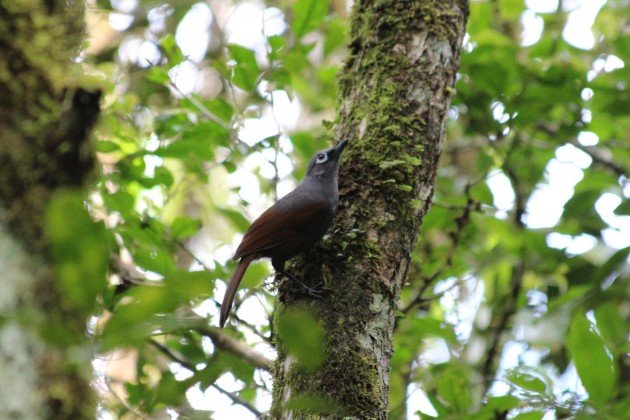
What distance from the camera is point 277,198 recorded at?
4.24m

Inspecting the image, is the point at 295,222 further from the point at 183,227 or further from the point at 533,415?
the point at 533,415

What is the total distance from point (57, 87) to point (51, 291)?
68cm

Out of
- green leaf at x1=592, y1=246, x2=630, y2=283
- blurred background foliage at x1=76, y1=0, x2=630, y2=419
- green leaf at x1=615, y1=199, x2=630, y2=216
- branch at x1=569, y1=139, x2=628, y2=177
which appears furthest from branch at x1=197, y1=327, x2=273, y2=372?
branch at x1=569, y1=139, x2=628, y2=177

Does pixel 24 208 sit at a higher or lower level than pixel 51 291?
higher

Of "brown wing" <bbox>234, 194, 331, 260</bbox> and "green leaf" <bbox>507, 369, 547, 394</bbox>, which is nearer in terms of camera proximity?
"green leaf" <bbox>507, 369, 547, 394</bbox>

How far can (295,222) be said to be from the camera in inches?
136

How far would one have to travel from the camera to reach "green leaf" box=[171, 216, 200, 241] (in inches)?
169

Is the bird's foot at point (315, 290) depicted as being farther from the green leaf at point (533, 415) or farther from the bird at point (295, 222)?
the green leaf at point (533, 415)

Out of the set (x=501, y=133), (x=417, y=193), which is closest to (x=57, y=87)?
(x=417, y=193)

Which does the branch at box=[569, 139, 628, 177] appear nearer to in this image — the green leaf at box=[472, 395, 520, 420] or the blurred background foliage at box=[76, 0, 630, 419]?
the blurred background foliage at box=[76, 0, 630, 419]

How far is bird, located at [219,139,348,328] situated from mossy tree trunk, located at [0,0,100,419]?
1.66 metres

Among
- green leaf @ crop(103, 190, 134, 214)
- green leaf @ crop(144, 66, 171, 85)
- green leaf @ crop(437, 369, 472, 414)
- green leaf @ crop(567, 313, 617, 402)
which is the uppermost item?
green leaf @ crop(144, 66, 171, 85)

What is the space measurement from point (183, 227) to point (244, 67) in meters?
1.05

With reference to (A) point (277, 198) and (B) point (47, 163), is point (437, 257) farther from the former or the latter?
(B) point (47, 163)
